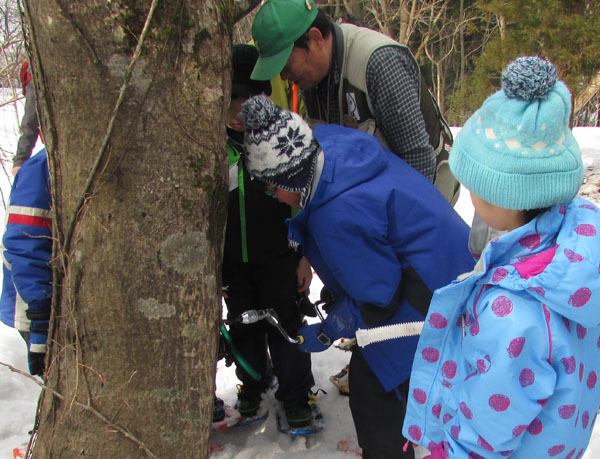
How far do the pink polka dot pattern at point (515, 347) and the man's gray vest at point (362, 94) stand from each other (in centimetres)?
114

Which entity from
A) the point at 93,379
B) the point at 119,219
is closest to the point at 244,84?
the point at 119,219

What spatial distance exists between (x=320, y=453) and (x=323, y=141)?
1542 mm

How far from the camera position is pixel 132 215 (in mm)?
1398

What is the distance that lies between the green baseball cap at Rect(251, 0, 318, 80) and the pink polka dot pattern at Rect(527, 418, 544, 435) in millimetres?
1438

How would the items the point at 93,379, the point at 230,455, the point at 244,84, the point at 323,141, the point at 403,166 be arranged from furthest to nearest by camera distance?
the point at 230,455 → the point at 244,84 → the point at 403,166 → the point at 323,141 → the point at 93,379

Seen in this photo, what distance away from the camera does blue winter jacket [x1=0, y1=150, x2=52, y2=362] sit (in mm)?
1775

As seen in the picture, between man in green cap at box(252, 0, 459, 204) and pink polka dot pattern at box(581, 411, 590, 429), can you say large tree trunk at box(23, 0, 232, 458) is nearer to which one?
man in green cap at box(252, 0, 459, 204)

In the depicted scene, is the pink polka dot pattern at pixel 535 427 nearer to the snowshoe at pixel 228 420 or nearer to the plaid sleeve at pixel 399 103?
the plaid sleeve at pixel 399 103

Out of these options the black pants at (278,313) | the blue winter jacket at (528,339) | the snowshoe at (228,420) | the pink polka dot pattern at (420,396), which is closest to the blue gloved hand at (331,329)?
the black pants at (278,313)

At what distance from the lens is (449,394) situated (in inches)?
51.7

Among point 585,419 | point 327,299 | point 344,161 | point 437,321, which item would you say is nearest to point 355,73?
point 344,161

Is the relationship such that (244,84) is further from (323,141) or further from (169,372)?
(169,372)

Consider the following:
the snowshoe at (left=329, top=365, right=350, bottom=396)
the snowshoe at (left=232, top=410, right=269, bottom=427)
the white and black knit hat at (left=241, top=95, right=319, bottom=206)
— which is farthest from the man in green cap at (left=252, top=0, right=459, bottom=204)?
the snowshoe at (left=232, top=410, right=269, bottom=427)

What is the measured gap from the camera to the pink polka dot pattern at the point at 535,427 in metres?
1.18
